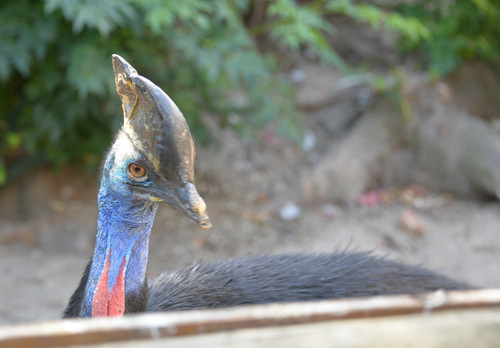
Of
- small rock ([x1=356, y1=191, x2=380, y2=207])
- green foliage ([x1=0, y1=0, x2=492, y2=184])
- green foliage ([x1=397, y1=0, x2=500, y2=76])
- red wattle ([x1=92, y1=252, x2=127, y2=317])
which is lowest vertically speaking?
red wattle ([x1=92, y1=252, x2=127, y2=317])

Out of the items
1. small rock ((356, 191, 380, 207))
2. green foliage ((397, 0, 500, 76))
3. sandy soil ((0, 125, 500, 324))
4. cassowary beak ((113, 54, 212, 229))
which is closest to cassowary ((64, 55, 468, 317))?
cassowary beak ((113, 54, 212, 229))

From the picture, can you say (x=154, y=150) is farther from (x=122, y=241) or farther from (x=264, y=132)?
(x=264, y=132)

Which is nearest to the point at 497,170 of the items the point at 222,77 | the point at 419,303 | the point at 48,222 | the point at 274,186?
the point at 274,186

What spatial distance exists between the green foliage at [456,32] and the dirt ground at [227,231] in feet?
3.48

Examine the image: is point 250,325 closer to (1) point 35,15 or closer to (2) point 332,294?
(2) point 332,294

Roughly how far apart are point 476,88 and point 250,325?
176 inches

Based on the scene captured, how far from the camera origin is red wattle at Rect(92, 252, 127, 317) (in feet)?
4.94

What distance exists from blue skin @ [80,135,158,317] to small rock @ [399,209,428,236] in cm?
276

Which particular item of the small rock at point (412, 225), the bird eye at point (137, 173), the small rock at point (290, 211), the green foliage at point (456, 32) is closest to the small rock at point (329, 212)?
the small rock at point (290, 211)

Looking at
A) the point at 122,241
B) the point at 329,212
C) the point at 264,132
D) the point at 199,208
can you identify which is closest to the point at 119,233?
the point at 122,241

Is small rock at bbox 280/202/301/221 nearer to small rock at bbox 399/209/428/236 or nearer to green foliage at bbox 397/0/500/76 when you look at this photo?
small rock at bbox 399/209/428/236

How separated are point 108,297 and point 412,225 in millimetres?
2859

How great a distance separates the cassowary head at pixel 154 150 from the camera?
1.29 m

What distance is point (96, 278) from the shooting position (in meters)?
1.53
